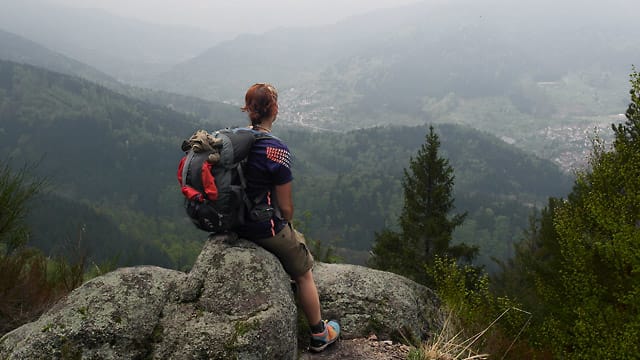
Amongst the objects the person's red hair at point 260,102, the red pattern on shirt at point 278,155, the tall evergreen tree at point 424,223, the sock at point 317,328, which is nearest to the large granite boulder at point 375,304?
the sock at point 317,328

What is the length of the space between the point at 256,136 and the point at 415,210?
21.2 metres

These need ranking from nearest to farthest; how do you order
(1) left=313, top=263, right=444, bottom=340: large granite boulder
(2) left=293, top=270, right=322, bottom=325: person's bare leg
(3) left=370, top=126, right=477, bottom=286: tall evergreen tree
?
(2) left=293, top=270, right=322, bottom=325: person's bare leg
(1) left=313, top=263, right=444, bottom=340: large granite boulder
(3) left=370, top=126, right=477, bottom=286: tall evergreen tree

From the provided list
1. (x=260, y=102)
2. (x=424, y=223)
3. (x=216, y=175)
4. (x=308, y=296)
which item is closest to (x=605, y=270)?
(x=308, y=296)

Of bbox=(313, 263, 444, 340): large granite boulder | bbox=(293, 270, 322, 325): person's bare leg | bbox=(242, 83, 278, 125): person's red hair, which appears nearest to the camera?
bbox=(242, 83, 278, 125): person's red hair

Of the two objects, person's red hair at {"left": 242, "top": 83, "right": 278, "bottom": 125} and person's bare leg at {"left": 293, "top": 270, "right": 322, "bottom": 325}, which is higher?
person's red hair at {"left": 242, "top": 83, "right": 278, "bottom": 125}

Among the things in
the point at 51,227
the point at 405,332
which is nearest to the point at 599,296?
the point at 405,332

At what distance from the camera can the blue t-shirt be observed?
14.9ft

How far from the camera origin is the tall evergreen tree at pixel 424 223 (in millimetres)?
23000

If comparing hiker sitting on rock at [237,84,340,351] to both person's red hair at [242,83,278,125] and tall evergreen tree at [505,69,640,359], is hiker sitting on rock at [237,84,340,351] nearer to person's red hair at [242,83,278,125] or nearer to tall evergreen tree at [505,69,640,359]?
person's red hair at [242,83,278,125]

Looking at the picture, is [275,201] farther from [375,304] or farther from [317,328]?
[375,304]

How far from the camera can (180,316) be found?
4816 mm

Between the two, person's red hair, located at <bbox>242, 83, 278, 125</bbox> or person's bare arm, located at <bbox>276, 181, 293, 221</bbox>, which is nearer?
person's red hair, located at <bbox>242, 83, 278, 125</bbox>

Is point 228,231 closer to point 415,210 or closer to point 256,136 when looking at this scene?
point 256,136

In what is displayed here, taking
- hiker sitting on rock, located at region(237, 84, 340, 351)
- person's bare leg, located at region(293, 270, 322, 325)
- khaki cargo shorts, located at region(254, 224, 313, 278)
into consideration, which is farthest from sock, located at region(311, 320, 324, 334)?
khaki cargo shorts, located at region(254, 224, 313, 278)
